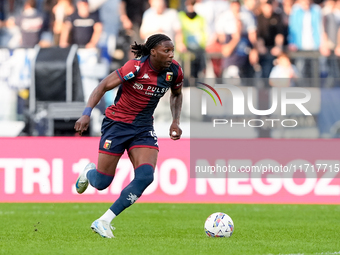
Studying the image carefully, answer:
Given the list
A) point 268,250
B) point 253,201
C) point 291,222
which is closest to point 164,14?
point 253,201

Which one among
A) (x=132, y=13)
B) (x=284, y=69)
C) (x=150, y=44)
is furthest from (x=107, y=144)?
(x=132, y=13)

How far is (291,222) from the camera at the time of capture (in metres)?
9.27

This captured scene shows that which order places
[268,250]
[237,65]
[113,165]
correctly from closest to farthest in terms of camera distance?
[268,250] < [113,165] < [237,65]

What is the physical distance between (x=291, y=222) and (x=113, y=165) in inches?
123

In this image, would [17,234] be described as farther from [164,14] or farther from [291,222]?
[164,14]

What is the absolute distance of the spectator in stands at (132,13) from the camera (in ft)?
50.7

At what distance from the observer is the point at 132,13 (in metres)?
15.9

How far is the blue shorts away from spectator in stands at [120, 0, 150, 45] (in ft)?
26.6

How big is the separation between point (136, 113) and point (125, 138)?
1.02 feet

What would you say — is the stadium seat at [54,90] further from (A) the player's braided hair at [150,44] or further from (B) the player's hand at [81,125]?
(B) the player's hand at [81,125]

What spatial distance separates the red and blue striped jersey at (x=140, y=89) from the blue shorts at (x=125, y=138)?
0.24ft

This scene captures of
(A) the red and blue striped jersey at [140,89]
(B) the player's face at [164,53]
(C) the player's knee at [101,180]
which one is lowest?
(C) the player's knee at [101,180]

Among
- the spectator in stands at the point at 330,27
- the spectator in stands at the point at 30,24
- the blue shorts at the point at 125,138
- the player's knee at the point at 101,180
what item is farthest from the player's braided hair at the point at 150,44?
the spectator in stands at the point at 30,24

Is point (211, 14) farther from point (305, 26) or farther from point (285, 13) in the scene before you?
point (305, 26)
